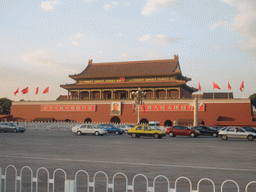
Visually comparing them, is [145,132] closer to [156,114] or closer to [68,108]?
[156,114]

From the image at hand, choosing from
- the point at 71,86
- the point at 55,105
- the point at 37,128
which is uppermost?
the point at 71,86

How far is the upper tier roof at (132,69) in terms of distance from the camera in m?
58.7

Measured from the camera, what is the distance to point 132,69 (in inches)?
2419

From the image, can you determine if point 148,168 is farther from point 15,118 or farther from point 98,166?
point 15,118

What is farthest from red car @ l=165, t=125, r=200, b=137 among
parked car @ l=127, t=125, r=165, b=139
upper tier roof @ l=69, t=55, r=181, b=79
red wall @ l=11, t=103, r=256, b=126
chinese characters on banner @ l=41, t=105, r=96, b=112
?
chinese characters on banner @ l=41, t=105, r=96, b=112

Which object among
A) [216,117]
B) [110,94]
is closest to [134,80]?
[110,94]

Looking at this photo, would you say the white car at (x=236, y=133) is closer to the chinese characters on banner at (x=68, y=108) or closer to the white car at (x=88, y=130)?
the white car at (x=88, y=130)

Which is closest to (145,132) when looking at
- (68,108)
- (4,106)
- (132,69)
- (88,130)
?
(88,130)

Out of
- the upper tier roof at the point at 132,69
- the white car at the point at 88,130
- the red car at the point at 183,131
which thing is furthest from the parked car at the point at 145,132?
the upper tier roof at the point at 132,69

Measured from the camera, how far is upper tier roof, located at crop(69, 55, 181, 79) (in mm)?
58719

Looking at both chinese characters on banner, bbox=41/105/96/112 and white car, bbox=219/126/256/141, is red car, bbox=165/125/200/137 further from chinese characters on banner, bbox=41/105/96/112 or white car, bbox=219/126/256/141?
chinese characters on banner, bbox=41/105/96/112

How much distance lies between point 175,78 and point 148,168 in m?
48.9

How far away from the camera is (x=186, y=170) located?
30.3 feet

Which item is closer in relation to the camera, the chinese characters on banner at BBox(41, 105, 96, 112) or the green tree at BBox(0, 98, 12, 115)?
the chinese characters on banner at BBox(41, 105, 96, 112)
